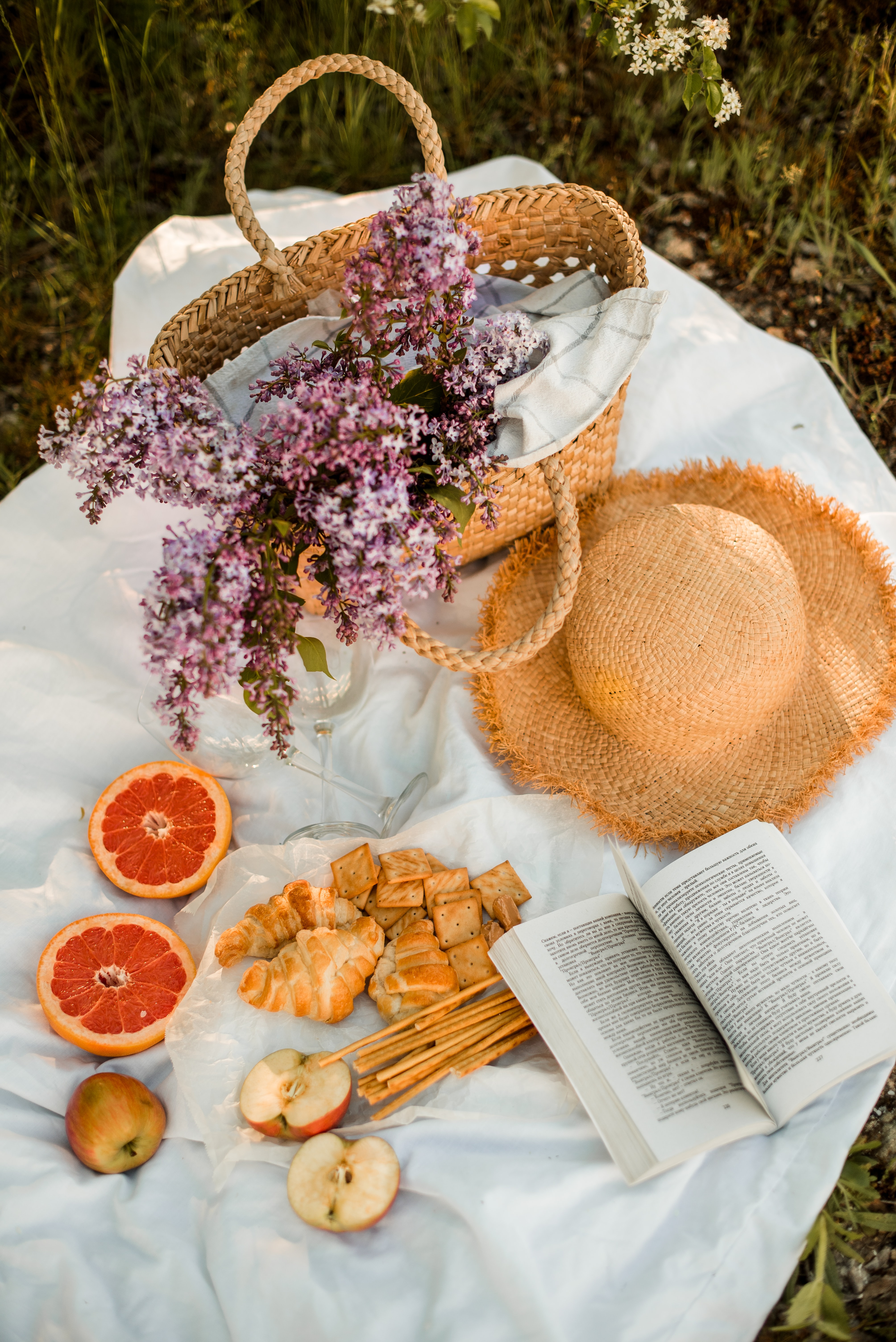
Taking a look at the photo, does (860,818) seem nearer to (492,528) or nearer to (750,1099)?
(750,1099)

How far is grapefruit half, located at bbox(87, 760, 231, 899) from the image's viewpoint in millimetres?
1719

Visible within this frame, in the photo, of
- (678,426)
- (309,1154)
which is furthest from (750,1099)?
(678,426)

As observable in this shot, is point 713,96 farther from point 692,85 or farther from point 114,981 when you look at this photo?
point 114,981

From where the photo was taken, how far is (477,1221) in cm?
130

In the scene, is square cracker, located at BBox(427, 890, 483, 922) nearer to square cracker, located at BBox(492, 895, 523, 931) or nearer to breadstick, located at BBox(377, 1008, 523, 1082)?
square cracker, located at BBox(492, 895, 523, 931)

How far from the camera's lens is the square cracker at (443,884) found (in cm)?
160

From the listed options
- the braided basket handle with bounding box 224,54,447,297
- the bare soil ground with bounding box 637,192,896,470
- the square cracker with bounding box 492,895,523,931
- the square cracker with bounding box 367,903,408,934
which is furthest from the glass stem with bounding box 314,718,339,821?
the bare soil ground with bounding box 637,192,896,470

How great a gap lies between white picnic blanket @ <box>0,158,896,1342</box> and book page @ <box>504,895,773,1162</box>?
9cm

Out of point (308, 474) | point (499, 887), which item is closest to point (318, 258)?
→ point (308, 474)

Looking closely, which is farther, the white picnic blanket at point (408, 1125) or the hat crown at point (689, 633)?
the hat crown at point (689, 633)

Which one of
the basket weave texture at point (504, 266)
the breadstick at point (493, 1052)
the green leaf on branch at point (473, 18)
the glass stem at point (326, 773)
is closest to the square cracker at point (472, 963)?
the breadstick at point (493, 1052)

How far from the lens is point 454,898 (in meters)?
1.58

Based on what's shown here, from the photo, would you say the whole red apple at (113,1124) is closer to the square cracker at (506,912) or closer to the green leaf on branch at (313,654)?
the square cracker at (506,912)

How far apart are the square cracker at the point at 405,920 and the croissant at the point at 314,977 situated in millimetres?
77
